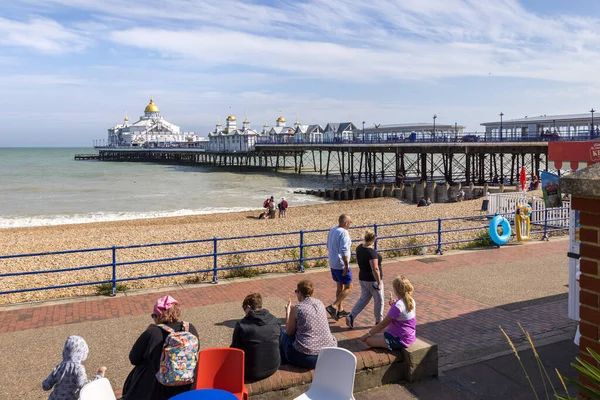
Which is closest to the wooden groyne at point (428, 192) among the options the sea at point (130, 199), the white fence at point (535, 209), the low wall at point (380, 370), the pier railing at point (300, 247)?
the sea at point (130, 199)

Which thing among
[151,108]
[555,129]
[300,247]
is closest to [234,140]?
[555,129]

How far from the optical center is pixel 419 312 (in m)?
8.23

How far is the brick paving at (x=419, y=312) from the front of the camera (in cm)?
707

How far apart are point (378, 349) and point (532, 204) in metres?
12.7

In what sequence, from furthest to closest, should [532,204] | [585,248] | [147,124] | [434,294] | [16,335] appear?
[147,124] → [532,204] → [434,294] → [16,335] → [585,248]

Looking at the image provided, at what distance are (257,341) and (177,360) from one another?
84cm

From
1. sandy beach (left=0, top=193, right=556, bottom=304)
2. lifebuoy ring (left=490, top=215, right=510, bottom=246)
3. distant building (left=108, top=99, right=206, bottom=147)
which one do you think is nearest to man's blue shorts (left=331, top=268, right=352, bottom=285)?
sandy beach (left=0, top=193, right=556, bottom=304)

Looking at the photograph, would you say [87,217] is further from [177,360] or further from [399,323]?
[177,360]

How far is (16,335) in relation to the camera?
7422 mm

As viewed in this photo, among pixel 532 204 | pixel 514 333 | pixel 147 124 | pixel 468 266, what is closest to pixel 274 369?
pixel 514 333

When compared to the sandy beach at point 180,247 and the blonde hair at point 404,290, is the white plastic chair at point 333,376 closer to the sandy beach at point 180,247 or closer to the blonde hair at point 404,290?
the blonde hair at point 404,290

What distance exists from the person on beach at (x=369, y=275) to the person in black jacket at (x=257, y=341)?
2.19 m

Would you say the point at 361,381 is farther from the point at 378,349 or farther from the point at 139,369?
the point at 139,369

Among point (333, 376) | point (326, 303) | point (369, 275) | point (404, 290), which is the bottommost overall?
point (326, 303)
